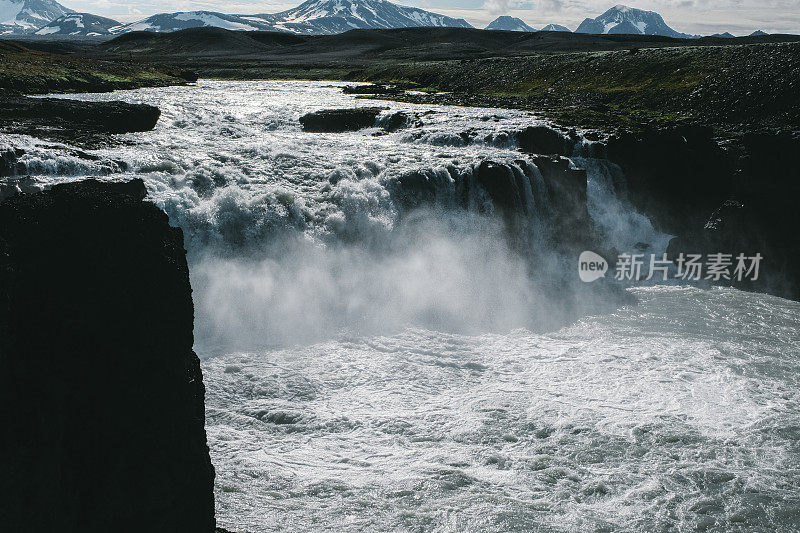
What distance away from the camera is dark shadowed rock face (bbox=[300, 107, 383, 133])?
38031 mm

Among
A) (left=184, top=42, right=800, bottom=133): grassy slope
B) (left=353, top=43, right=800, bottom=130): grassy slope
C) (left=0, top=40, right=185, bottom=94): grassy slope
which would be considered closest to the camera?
(left=184, top=42, right=800, bottom=133): grassy slope

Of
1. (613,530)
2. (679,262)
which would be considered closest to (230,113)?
(679,262)

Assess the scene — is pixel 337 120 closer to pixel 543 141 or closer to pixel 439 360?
pixel 543 141

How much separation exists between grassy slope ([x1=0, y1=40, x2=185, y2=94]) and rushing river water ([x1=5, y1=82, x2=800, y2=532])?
1799 centimetres

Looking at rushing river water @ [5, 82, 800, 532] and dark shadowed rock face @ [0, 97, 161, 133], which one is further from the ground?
dark shadowed rock face @ [0, 97, 161, 133]

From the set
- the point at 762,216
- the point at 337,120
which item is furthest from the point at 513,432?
the point at 337,120

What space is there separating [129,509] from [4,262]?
A: 2915 millimetres

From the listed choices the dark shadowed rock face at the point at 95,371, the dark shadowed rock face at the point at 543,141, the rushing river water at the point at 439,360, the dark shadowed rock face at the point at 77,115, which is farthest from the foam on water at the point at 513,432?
the dark shadowed rock face at the point at 77,115

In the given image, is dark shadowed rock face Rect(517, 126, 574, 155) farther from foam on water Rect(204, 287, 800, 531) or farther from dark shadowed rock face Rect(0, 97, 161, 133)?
dark shadowed rock face Rect(0, 97, 161, 133)

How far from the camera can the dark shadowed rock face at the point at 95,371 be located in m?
6.14

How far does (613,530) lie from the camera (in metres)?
11.3

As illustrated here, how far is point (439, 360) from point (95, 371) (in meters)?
12.3

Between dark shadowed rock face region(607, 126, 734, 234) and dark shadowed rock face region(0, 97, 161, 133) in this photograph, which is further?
dark shadowed rock face region(607, 126, 734, 234)

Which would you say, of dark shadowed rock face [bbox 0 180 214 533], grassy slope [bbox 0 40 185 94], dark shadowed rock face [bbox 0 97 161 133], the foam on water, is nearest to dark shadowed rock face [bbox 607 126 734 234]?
the foam on water
